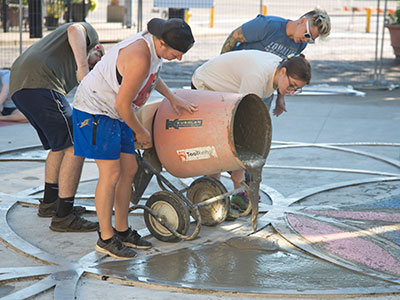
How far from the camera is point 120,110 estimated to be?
13.1ft

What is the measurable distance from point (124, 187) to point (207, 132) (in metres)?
0.68

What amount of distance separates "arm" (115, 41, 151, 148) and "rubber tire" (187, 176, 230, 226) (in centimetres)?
119

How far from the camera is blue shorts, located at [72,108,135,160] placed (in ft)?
13.7

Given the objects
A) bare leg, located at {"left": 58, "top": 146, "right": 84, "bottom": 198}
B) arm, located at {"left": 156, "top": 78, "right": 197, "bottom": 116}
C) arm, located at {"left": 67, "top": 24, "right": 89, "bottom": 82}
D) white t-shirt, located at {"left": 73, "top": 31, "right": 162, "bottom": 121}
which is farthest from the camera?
bare leg, located at {"left": 58, "top": 146, "right": 84, "bottom": 198}

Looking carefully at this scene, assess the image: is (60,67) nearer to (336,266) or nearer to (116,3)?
(336,266)

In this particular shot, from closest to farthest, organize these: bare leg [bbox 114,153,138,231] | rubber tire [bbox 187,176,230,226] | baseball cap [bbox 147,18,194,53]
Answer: baseball cap [bbox 147,18,194,53]
bare leg [bbox 114,153,138,231]
rubber tire [bbox 187,176,230,226]

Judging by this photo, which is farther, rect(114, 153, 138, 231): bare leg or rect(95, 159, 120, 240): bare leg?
rect(114, 153, 138, 231): bare leg

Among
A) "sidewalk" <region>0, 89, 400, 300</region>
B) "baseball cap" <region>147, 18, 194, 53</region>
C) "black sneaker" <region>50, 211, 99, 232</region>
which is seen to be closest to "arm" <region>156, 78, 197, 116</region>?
"baseball cap" <region>147, 18, 194, 53</region>

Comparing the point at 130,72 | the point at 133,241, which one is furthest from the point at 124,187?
the point at 130,72

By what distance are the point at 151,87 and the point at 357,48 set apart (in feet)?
50.5

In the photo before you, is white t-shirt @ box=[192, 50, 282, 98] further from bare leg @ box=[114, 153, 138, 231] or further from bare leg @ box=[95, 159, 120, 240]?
bare leg @ box=[95, 159, 120, 240]

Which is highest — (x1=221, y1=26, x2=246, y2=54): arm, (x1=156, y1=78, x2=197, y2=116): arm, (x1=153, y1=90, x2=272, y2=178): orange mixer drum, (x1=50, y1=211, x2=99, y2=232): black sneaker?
(x1=221, y1=26, x2=246, y2=54): arm

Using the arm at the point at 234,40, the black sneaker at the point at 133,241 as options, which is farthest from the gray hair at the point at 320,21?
the black sneaker at the point at 133,241

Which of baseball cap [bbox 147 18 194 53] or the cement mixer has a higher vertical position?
baseball cap [bbox 147 18 194 53]
